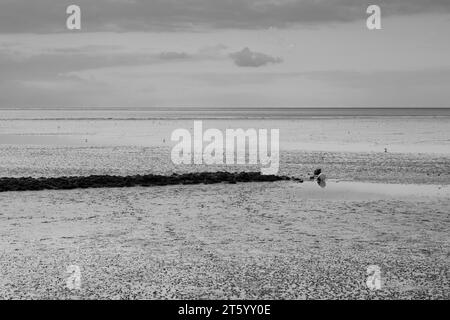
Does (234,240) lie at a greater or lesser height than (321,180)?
lesser

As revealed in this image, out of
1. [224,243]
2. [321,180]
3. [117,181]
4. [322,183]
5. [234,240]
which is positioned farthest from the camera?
[321,180]

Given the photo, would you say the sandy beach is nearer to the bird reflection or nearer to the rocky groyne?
the bird reflection

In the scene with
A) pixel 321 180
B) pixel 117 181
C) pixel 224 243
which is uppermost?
pixel 117 181

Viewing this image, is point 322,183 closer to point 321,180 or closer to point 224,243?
point 321,180

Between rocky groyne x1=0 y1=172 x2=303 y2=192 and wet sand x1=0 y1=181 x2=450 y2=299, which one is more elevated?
rocky groyne x1=0 y1=172 x2=303 y2=192

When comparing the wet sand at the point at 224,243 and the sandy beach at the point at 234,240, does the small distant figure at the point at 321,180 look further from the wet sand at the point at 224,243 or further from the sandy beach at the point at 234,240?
the wet sand at the point at 224,243

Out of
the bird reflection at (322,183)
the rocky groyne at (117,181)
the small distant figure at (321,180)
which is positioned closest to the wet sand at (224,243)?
the rocky groyne at (117,181)

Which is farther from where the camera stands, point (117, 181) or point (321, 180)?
point (321, 180)

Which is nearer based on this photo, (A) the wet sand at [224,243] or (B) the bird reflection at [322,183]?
(A) the wet sand at [224,243]

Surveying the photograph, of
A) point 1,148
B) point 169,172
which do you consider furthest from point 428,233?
point 1,148

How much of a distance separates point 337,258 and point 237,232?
130 inches

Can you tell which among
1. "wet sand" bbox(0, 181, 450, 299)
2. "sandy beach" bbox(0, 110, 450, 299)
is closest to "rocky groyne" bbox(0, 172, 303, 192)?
"sandy beach" bbox(0, 110, 450, 299)

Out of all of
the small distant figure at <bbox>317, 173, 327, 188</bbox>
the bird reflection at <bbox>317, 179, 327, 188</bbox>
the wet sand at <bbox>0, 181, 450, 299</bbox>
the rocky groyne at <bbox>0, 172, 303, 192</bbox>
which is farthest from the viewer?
the small distant figure at <bbox>317, 173, 327, 188</bbox>

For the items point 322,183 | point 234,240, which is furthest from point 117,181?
point 234,240
